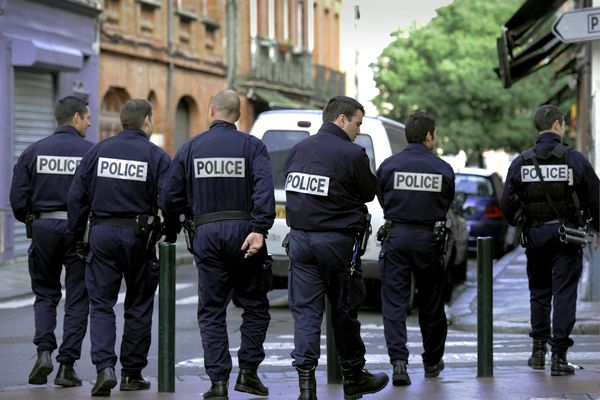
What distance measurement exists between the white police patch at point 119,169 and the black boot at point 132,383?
126 centimetres

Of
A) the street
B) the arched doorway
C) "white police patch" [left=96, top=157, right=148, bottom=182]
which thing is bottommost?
the street

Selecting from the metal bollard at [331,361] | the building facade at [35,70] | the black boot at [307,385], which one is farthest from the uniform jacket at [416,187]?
the building facade at [35,70]

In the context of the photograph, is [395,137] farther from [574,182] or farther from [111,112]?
[111,112]

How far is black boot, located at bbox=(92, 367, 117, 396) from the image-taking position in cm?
941

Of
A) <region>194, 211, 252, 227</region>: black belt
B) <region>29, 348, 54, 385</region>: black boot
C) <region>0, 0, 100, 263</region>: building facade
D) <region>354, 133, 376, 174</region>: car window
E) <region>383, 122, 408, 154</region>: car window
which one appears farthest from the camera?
<region>0, 0, 100, 263</region>: building facade

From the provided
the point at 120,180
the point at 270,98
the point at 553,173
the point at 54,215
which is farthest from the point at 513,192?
the point at 270,98

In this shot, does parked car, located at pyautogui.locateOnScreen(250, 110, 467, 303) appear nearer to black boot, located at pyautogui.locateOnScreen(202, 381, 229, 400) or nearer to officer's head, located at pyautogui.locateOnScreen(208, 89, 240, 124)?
officer's head, located at pyautogui.locateOnScreen(208, 89, 240, 124)

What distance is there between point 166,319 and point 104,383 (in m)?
0.58

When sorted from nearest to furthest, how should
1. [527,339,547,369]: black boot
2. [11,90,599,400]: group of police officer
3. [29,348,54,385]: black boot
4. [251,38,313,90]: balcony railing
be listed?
1. [11,90,599,400]: group of police officer
2. [29,348,54,385]: black boot
3. [527,339,547,369]: black boot
4. [251,38,313,90]: balcony railing

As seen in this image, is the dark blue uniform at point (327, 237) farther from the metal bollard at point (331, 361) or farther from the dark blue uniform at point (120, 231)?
the dark blue uniform at point (120, 231)

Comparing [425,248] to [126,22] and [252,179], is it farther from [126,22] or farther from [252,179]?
[126,22]

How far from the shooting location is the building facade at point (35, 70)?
23094mm

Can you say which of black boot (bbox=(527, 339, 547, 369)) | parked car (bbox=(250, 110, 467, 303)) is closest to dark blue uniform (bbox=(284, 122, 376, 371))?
black boot (bbox=(527, 339, 547, 369))

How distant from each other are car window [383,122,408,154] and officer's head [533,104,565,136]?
487 centimetres
